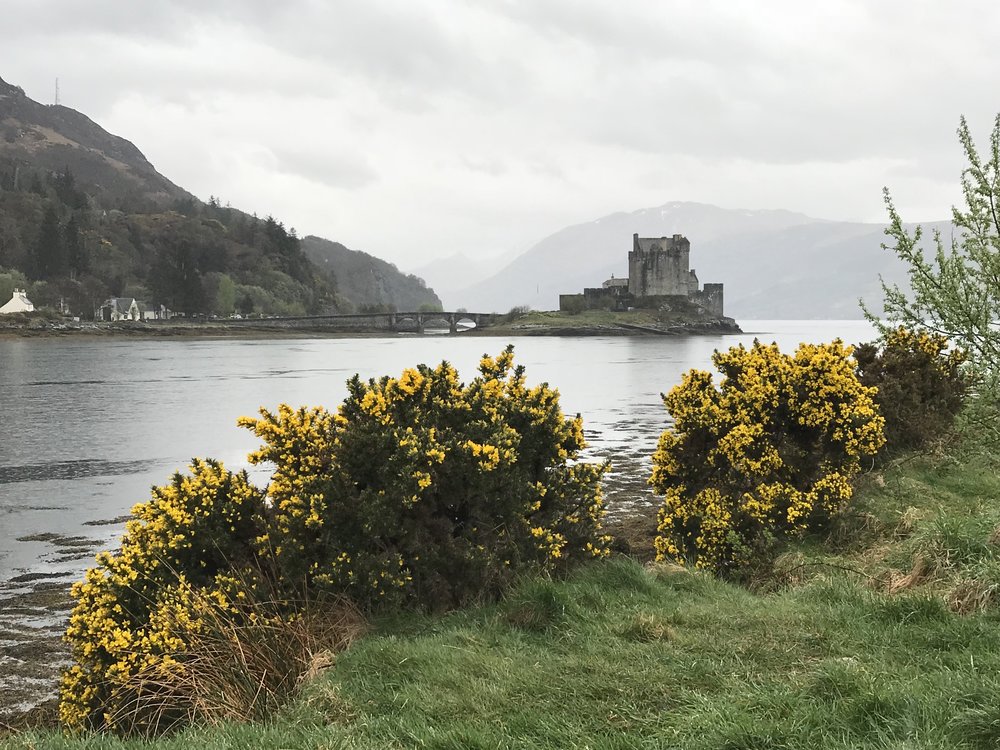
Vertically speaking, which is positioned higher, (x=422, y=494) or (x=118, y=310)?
(x=118, y=310)

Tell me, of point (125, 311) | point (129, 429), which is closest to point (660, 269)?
point (125, 311)

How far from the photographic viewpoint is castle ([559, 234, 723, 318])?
175m

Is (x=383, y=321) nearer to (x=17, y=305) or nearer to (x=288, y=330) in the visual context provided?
(x=288, y=330)

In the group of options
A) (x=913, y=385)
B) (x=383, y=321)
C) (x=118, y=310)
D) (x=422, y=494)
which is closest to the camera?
(x=422, y=494)

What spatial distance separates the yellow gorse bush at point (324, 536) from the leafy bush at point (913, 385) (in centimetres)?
783

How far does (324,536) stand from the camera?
7.32 metres

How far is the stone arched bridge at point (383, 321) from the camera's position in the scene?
502ft

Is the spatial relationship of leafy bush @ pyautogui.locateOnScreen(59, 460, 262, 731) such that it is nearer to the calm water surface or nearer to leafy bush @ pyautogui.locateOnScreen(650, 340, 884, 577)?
the calm water surface

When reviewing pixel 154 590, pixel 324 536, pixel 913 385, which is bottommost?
pixel 154 590

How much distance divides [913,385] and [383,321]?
164 metres

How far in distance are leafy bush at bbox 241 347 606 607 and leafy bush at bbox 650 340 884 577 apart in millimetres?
1511

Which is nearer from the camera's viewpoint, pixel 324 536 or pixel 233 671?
pixel 233 671

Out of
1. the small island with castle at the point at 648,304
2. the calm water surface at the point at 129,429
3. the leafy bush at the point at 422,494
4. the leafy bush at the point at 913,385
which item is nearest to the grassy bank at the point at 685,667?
the leafy bush at the point at 422,494

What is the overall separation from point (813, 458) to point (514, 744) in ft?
21.8
